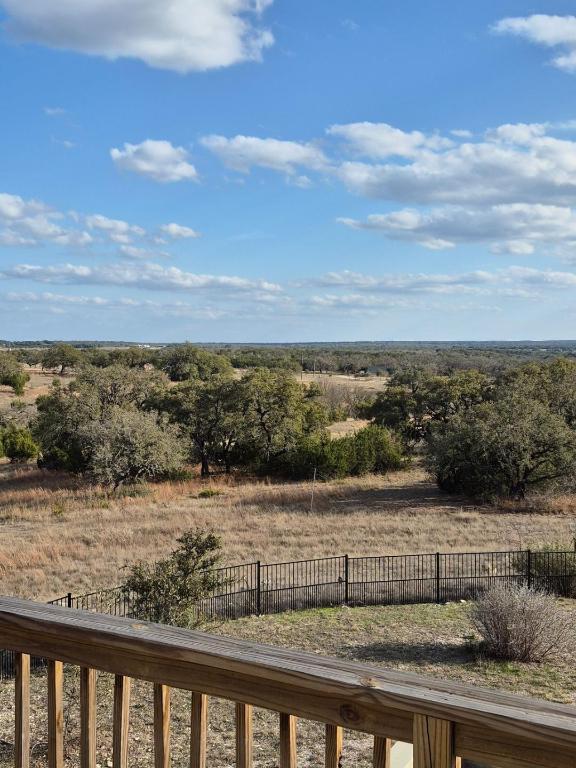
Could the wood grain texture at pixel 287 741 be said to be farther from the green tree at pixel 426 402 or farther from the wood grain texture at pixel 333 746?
the green tree at pixel 426 402

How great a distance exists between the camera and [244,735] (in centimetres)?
194

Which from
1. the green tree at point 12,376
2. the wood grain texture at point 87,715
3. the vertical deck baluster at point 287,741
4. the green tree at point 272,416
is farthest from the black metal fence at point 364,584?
the green tree at point 12,376

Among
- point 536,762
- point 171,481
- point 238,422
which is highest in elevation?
point 536,762

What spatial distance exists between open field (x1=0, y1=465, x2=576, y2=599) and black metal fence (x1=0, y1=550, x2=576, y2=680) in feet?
7.49

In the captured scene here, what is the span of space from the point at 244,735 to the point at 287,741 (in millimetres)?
139

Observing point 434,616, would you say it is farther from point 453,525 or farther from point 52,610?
point 52,610

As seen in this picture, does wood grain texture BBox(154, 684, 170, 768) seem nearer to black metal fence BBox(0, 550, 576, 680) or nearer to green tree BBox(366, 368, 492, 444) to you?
black metal fence BBox(0, 550, 576, 680)

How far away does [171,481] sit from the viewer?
37.0m

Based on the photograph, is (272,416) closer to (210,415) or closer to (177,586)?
(210,415)

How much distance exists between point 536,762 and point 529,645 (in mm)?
10660

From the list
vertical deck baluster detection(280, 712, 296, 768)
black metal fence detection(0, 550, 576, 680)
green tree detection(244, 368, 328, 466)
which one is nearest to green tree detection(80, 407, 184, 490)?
green tree detection(244, 368, 328, 466)

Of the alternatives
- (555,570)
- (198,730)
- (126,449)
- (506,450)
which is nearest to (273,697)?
(198,730)

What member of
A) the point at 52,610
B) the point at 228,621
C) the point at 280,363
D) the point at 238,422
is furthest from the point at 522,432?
the point at 280,363

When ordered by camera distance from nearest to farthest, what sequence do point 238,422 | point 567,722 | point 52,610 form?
point 567,722 < point 52,610 < point 238,422
